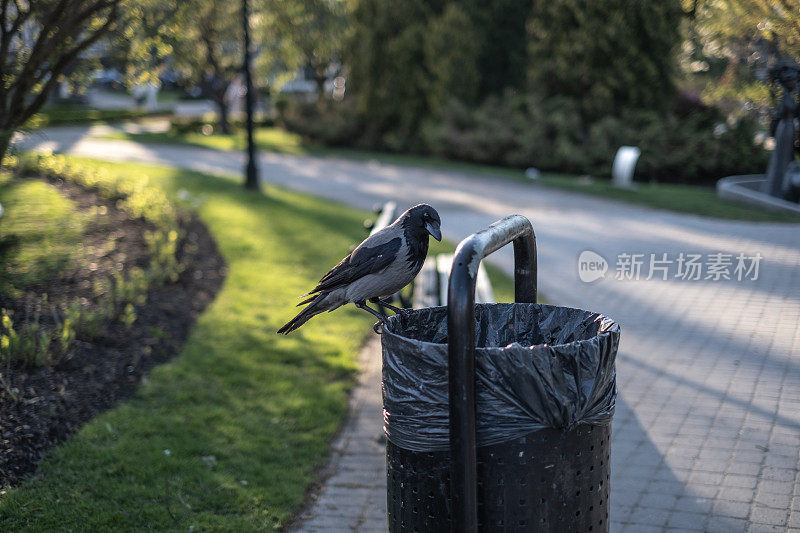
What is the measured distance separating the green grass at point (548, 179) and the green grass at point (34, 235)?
22.4 feet

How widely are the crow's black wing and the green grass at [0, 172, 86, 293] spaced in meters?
4.51

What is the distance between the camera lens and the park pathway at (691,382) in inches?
171

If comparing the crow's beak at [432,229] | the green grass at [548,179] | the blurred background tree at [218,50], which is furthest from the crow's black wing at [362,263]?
the blurred background tree at [218,50]

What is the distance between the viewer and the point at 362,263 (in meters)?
3.29

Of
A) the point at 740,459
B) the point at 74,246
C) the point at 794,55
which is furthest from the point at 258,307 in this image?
the point at 794,55

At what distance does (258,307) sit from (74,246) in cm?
234

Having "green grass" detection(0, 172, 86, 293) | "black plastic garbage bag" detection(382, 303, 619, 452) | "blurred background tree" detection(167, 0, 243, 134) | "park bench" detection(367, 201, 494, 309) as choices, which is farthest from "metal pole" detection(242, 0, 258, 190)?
"black plastic garbage bag" detection(382, 303, 619, 452)

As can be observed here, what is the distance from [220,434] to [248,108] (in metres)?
11.4

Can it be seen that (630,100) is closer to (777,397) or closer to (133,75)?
(133,75)

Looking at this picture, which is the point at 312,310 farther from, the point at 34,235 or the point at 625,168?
the point at 625,168

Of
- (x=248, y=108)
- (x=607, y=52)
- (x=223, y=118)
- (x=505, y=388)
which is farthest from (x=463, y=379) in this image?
(x=223, y=118)

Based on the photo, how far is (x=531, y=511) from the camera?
2447 millimetres

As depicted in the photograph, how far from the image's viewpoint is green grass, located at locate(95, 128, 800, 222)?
12219 millimetres

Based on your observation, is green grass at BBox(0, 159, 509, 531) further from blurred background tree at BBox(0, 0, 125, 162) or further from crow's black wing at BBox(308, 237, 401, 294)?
blurred background tree at BBox(0, 0, 125, 162)
